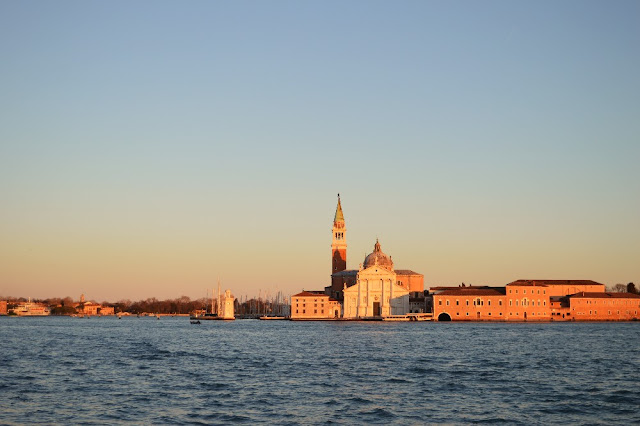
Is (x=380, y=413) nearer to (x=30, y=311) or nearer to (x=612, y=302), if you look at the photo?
(x=612, y=302)

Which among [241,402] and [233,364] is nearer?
[241,402]

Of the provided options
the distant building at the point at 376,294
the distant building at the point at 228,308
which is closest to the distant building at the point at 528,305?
the distant building at the point at 376,294

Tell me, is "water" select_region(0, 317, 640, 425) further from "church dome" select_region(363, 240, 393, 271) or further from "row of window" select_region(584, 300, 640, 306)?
"church dome" select_region(363, 240, 393, 271)

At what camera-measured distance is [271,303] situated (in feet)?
570

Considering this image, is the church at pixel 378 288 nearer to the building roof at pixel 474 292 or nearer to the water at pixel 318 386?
the building roof at pixel 474 292

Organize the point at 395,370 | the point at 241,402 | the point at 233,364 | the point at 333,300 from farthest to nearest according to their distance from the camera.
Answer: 1. the point at 333,300
2. the point at 233,364
3. the point at 395,370
4. the point at 241,402

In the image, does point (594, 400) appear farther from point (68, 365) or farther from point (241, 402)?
point (68, 365)

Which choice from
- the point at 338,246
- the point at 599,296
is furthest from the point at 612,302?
the point at 338,246

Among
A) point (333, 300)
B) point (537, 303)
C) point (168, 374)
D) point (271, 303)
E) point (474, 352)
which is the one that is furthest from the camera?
point (271, 303)

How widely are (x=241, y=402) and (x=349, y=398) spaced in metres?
3.38

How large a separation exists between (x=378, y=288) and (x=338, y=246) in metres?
17.4

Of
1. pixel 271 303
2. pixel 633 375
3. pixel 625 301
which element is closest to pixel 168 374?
pixel 633 375

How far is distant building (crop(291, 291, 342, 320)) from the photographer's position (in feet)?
422

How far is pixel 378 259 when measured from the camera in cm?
12669
